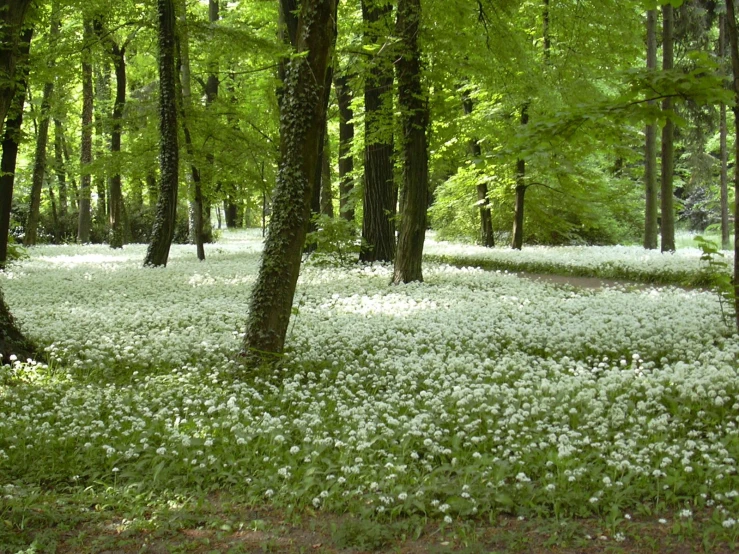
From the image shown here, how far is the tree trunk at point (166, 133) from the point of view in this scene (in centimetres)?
1772

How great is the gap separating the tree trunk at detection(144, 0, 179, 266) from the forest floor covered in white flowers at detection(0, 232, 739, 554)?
7.39 m

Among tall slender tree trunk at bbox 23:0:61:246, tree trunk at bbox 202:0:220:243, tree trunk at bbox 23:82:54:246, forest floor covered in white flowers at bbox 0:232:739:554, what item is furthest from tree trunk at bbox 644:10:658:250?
tree trunk at bbox 23:82:54:246

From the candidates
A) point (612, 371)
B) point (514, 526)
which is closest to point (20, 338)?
point (514, 526)

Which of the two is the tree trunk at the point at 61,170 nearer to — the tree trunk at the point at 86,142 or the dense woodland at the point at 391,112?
the dense woodland at the point at 391,112

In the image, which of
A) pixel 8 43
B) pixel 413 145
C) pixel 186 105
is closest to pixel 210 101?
pixel 186 105

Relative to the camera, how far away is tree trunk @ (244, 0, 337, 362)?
791 cm

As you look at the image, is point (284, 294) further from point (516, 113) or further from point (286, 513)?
point (516, 113)

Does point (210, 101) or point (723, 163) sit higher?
point (210, 101)

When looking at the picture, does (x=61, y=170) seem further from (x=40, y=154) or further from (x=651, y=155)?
(x=651, y=155)

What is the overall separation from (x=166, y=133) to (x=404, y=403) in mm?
13855

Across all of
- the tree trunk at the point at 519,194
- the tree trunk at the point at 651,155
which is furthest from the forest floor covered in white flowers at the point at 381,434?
the tree trunk at the point at 519,194

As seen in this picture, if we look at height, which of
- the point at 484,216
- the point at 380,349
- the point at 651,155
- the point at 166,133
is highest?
the point at 166,133

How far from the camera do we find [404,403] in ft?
21.5

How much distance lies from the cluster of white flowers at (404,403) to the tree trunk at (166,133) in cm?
670
